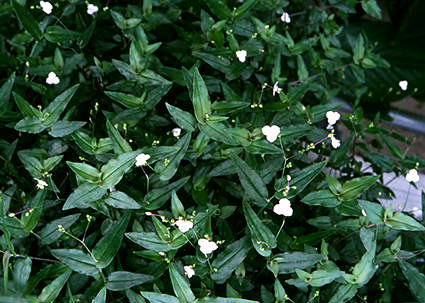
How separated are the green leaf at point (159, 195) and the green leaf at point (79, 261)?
0.10 metres

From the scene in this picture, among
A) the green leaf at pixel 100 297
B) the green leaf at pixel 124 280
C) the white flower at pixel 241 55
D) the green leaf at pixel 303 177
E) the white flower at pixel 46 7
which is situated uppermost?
the white flower at pixel 46 7

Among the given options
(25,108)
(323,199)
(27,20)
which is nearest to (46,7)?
(27,20)

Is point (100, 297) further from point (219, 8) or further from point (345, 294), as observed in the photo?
point (219, 8)

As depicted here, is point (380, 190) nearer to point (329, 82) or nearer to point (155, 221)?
point (329, 82)

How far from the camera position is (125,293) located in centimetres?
61

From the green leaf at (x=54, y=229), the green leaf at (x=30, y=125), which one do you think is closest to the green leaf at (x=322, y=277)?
the green leaf at (x=54, y=229)

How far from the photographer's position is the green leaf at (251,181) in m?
0.60

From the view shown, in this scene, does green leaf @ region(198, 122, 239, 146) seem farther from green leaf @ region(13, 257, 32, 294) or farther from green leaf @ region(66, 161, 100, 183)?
green leaf @ region(13, 257, 32, 294)

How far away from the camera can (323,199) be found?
625 millimetres

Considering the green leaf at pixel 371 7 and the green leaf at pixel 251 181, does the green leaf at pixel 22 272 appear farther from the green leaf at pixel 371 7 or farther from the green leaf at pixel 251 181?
the green leaf at pixel 371 7

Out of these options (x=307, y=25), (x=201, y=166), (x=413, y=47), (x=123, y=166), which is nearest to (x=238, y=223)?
(x=201, y=166)

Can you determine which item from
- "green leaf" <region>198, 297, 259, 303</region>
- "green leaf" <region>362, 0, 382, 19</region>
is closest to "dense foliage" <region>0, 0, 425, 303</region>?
"green leaf" <region>198, 297, 259, 303</region>

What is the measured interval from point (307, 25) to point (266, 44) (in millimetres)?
166

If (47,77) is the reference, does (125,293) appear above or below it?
below
